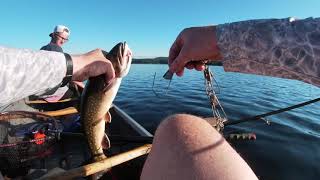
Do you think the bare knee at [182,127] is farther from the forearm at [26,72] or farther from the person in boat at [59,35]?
the person in boat at [59,35]

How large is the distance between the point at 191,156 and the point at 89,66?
4.19 feet

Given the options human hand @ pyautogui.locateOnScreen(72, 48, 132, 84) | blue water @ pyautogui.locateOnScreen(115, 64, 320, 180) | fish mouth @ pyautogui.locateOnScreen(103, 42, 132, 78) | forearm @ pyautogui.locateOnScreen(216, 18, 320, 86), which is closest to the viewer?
forearm @ pyautogui.locateOnScreen(216, 18, 320, 86)

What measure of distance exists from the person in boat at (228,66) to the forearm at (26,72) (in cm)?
87

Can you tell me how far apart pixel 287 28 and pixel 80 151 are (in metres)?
5.13

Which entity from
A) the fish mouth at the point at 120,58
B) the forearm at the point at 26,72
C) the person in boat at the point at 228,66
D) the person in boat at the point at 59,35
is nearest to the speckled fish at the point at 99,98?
the fish mouth at the point at 120,58

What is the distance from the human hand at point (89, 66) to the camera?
6.84ft

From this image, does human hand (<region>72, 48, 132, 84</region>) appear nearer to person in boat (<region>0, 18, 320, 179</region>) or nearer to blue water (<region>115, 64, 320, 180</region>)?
person in boat (<region>0, 18, 320, 179</region>)

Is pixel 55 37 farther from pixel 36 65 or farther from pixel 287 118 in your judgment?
pixel 287 118

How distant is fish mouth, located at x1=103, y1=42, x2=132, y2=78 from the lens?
2.99 metres

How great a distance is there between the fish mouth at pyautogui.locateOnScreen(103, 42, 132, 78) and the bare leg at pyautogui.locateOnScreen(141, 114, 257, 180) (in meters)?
1.57

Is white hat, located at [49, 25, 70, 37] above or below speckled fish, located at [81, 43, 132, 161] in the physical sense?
above

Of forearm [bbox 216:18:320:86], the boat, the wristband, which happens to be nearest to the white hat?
the boat

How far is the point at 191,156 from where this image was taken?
135 centimetres

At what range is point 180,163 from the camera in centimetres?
133
